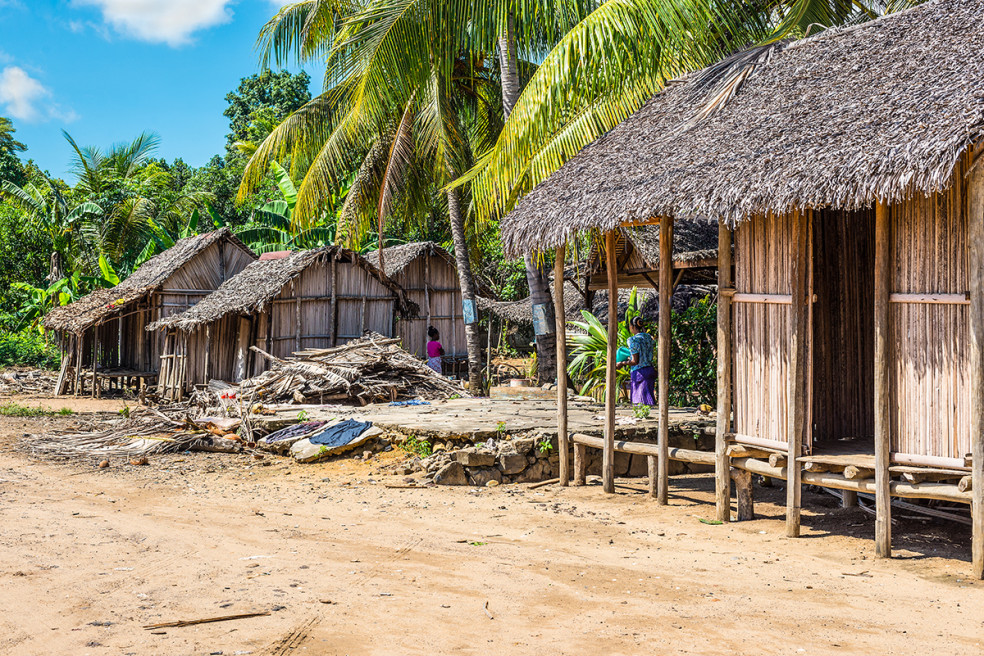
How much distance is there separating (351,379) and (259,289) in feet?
12.6

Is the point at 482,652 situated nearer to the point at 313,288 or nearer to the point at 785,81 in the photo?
the point at 785,81

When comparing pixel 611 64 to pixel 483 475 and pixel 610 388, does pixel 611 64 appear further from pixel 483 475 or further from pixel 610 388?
pixel 483 475

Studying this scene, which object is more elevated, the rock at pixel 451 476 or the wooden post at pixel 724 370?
the wooden post at pixel 724 370

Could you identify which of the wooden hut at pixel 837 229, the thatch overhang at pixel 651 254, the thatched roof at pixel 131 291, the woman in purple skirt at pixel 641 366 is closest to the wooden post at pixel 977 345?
the wooden hut at pixel 837 229

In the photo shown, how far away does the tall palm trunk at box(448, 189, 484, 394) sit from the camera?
1545 centimetres

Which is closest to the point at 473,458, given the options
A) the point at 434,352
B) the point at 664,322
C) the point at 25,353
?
the point at 664,322

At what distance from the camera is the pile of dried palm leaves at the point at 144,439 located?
36.6 feet

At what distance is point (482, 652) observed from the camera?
14.3ft

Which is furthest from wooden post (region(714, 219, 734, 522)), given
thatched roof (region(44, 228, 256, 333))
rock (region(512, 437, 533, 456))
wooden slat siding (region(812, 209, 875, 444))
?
thatched roof (region(44, 228, 256, 333))

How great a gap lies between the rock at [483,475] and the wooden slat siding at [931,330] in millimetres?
4329

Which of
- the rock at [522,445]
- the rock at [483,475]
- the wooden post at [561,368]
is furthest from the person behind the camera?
the rock at [522,445]

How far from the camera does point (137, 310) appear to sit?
1975cm

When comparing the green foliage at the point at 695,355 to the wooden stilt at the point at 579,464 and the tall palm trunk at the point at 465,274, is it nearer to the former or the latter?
the wooden stilt at the point at 579,464

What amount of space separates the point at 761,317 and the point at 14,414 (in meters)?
13.8
